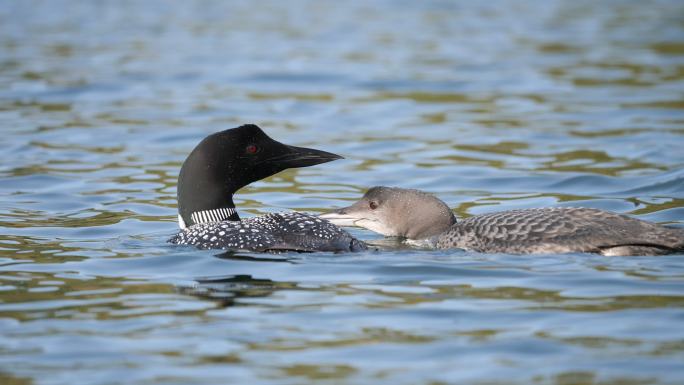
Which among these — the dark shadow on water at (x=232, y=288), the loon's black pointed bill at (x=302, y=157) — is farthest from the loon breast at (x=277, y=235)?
the loon's black pointed bill at (x=302, y=157)

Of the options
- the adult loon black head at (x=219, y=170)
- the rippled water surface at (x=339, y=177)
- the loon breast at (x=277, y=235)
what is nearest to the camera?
the rippled water surface at (x=339, y=177)

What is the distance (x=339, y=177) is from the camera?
373 inches

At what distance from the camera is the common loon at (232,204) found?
6.22m

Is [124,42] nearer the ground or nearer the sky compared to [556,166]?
nearer the sky

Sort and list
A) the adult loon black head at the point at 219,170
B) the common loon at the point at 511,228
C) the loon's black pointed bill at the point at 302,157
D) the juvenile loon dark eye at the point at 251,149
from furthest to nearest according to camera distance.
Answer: the loon's black pointed bill at the point at 302,157 → the juvenile loon dark eye at the point at 251,149 → the adult loon black head at the point at 219,170 → the common loon at the point at 511,228

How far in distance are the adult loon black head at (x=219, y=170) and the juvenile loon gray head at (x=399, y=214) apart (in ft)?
2.27

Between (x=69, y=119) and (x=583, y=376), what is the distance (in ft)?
27.4

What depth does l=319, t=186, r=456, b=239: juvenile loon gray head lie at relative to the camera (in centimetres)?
701

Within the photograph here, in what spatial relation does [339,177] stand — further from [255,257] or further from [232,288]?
[232,288]

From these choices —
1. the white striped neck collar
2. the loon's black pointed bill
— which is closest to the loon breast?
the white striped neck collar

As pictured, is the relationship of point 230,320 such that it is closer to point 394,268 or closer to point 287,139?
point 394,268

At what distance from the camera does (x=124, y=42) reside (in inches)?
641

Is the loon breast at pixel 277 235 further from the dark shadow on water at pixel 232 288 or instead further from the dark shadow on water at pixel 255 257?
the dark shadow on water at pixel 232 288

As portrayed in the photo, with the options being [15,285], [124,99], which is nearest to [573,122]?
[124,99]
